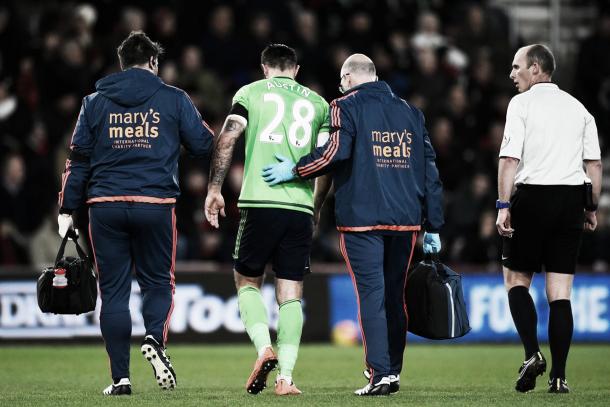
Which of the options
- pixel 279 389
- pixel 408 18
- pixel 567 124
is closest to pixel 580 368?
pixel 567 124

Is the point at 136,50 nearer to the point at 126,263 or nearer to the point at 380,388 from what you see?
the point at 126,263

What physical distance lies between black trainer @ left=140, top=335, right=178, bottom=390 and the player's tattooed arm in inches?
46.4

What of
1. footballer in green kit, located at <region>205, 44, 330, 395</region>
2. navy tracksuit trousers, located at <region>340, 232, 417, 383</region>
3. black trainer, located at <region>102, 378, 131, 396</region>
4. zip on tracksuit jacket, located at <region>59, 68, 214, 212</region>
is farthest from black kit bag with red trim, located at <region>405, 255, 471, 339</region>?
black trainer, located at <region>102, 378, 131, 396</region>

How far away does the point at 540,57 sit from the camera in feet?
31.1

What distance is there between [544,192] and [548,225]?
9.5 inches

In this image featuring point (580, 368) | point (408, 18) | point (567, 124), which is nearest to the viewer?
point (567, 124)

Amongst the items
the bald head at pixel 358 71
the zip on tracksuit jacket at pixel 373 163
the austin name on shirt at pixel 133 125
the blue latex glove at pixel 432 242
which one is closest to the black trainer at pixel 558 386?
the blue latex glove at pixel 432 242

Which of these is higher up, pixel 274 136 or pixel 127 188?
pixel 274 136

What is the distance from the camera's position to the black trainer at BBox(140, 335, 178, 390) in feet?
28.7

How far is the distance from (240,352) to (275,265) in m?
5.58

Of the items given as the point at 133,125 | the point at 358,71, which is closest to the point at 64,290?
the point at 133,125

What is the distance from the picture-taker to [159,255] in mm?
9000

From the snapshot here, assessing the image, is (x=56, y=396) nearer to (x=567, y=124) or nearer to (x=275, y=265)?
(x=275, y=265)

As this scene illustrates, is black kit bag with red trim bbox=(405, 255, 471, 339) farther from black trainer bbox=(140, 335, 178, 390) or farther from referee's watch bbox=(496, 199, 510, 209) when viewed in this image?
black trainer bbox=(140, 335, 178, 390)
